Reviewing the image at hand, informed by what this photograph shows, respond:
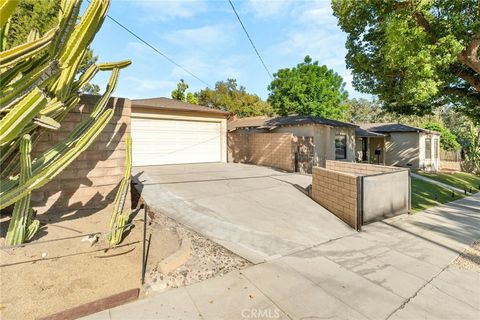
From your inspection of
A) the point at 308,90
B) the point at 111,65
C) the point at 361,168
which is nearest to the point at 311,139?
the point at 361,168

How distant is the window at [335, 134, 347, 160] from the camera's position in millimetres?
16531

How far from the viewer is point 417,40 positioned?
7477 millimetres

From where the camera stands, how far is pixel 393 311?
10.4 ft

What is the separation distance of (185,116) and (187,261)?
36.9 feet

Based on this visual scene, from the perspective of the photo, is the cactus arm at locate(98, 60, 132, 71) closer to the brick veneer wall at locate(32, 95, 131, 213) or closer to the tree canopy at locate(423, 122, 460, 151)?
the brick veneer wall at locate(32, 95, 131, 213)

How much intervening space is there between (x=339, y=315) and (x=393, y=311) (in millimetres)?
763

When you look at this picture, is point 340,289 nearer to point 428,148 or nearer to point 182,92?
point 182,92

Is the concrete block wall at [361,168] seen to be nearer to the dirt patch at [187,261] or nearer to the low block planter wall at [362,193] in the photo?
the low block planter wall at [362,193]

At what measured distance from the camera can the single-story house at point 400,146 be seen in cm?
1945

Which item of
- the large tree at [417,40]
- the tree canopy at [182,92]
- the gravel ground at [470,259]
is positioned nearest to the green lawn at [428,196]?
the gravel ground at [470,259]

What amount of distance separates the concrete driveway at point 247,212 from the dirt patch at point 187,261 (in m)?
0.29

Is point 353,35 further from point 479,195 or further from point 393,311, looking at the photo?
point 393,311

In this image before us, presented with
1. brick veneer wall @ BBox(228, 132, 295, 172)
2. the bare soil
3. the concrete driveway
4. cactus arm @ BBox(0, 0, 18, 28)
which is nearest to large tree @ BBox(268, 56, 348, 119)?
brick veneer wall @ BBox(228, 132, 295, 172)

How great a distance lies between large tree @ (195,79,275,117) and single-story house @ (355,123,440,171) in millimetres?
14752
